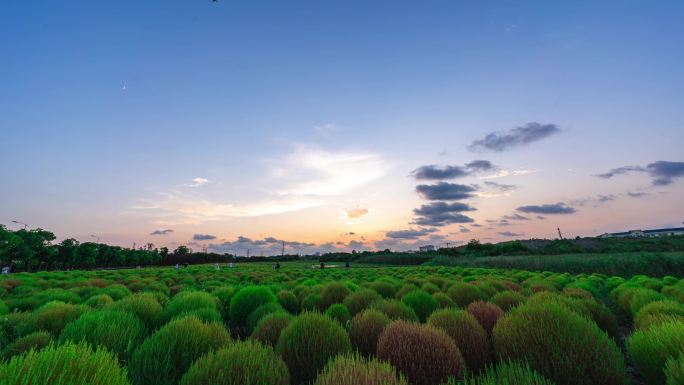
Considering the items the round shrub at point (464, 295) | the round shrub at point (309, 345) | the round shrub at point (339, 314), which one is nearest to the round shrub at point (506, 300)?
the round shrub at point (464, 295)

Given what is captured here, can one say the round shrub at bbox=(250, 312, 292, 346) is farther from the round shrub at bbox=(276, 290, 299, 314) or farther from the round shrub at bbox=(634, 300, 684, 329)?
the round shrub at bbox=(634, 300, 684, 329)

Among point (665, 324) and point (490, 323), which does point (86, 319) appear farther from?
point (665, 324)

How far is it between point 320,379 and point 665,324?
5.04m

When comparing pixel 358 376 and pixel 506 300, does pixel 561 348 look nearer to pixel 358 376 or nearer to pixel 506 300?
pixel 358 376

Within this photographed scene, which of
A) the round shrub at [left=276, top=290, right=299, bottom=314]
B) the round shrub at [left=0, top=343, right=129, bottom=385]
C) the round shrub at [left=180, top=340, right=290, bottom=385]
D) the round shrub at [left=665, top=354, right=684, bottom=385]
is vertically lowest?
the round shrub at [left=276, top=290, right=299, bottom=314]

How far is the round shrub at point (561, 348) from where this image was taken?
3613 mm

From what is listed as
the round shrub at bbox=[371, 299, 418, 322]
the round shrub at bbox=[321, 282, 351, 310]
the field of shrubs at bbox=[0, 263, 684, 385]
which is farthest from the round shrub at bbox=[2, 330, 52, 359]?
the round shrub at bbox=[321, 282, 351, 310]

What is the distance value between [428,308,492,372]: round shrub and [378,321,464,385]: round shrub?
0.60 meters

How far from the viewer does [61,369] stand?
225cm

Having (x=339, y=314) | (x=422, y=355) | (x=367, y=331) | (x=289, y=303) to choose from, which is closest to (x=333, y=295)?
(x=289, y=303)

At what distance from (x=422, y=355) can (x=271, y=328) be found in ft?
9.06

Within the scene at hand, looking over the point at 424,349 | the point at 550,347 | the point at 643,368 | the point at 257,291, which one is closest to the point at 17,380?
the point at 424,349

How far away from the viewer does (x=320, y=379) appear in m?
2.48

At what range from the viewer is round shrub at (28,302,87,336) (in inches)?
238
